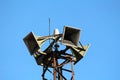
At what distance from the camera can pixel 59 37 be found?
18.2 metres

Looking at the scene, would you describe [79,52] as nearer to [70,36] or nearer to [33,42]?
[70,36]

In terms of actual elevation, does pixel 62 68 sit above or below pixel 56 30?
below

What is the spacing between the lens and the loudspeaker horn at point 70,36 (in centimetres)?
1755

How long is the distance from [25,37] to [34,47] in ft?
2.34

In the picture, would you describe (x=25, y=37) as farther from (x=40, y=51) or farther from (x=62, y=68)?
(x=62, y=68)

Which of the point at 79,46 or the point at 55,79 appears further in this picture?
the point at 79,46

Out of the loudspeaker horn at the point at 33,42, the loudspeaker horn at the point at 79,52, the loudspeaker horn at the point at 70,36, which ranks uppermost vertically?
the loudspeaker horn at the point at 70,36

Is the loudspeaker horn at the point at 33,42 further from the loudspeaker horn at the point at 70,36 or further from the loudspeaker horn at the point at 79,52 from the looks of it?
the loudspeaker horn at the point at 79,52

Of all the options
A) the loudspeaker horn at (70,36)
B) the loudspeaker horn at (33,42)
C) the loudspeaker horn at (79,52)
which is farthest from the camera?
the loudspeaker horn at (79,52)

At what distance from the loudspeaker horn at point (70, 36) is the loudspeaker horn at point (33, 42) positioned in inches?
48.7

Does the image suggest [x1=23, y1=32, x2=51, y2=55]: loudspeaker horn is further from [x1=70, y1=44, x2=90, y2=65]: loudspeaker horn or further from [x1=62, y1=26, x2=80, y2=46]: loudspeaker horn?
[x1=70, y1=44, x2=90, y2=65]: loudspeaker horn

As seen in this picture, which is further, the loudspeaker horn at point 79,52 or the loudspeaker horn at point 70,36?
the loudspeaker horn at point 79,52

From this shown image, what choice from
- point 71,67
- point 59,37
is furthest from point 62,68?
point 59,37

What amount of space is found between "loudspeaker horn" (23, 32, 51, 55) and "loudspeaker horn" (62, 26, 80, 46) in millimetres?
1236
